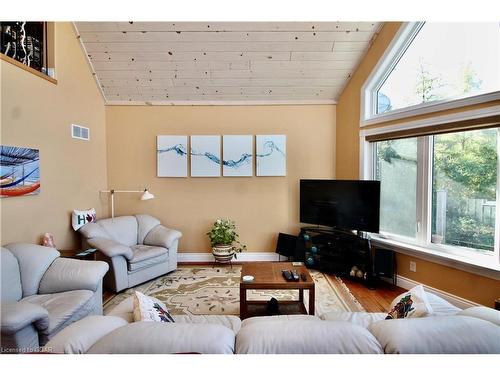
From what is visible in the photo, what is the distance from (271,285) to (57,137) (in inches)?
119

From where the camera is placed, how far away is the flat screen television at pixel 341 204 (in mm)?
3181

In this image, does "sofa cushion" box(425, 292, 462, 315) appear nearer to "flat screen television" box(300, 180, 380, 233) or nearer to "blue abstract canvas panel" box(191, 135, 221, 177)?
"flat screen television" box(300, 180, 380, 233)

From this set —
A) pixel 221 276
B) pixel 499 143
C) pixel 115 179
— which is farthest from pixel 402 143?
pixel 115 179

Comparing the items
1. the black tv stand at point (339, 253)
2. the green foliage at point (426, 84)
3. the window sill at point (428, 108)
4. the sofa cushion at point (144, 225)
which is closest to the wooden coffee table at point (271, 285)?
the black tv stand at point (339, 253)

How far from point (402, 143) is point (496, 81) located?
1.03 m

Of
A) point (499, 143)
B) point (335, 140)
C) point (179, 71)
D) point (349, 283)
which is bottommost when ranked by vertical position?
point (349, 283)

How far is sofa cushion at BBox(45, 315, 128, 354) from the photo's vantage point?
3.15 ft

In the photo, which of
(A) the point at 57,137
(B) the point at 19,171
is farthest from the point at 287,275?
(A) the point at 57,137

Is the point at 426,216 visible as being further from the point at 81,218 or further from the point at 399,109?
the point at 81,218

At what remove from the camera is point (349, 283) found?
10.8 feet

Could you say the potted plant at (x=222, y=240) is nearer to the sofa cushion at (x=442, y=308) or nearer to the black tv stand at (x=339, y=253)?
the black tv stand at (x=339, y=253)

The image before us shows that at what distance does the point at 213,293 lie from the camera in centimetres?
300

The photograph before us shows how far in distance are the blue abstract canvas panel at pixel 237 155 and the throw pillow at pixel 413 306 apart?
9.39 ft
